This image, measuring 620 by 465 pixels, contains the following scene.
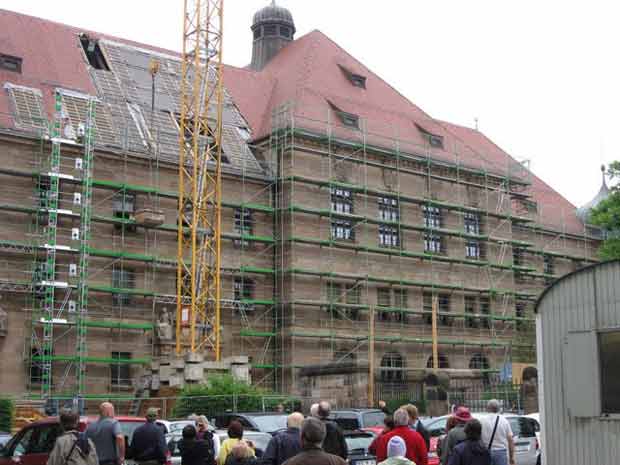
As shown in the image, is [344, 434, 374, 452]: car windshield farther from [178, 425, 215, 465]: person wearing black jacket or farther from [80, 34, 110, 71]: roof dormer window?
[80, 34, 110, 71]: roof dormer window

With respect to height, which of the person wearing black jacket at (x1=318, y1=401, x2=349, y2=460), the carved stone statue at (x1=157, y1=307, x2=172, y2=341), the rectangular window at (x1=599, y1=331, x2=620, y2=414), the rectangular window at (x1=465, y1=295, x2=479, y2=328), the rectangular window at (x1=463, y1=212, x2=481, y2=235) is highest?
the rectangular window at (x1=463, y1=212, x2=481, y2=235)

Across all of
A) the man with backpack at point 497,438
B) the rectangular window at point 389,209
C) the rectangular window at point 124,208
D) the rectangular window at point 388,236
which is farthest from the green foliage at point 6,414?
the man with backpack at point 497,438

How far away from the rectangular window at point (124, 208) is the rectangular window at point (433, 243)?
53.4 feet

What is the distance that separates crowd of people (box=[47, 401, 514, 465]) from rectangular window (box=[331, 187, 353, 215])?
31.5 metres

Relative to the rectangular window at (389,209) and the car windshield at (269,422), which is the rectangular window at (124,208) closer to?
the rectangular window at (389,209)

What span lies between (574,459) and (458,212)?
3933 cm

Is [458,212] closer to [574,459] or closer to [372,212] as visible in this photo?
[372,212]

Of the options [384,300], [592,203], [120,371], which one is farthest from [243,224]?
[592,203]

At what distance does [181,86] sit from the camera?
44.4 meters

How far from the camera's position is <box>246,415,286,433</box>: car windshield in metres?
21.6

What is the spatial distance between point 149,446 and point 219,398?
777 inches

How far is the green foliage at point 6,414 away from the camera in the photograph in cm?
3150

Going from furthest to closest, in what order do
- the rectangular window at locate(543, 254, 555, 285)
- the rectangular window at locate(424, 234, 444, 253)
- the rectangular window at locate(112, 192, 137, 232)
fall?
the rectangular window at locate(543, 254, 555, 285) < the rectangular window at locate(424, 234, 444, 253) < the rectangular window at locate(112, 192, 137, 232)

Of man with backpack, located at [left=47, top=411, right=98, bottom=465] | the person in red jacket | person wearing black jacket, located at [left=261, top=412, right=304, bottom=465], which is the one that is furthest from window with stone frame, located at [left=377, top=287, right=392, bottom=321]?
man with backpack, located at [left=47, top=411, right=98, bottom=465]
